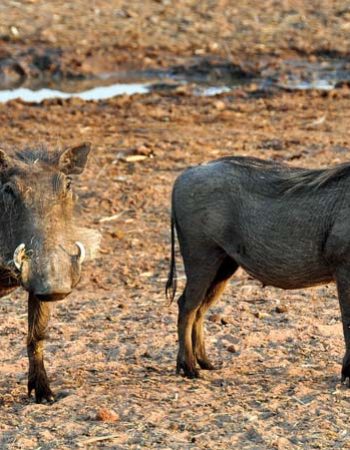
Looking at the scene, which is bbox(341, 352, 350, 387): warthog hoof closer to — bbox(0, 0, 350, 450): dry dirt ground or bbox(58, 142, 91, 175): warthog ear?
bbox(0, 0, 350, 450): dry dirt ground

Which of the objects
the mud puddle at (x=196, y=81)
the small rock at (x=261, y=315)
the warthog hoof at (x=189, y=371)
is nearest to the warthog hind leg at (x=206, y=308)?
the warthog hoof at (x=189, y=371)

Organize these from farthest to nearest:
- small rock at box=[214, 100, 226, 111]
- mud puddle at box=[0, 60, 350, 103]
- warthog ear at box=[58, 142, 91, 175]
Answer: mud puddle at box=[0, 60, 350, 103], small rock at box=[214, 100, 226, 111], warthog ear at box=[58, 142, 91, 175]

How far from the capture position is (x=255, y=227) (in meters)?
5.21

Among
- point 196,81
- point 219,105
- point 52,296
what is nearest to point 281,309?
point 52,296

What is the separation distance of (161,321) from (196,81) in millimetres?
6994

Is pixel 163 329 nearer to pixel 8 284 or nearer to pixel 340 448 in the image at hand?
pixel 8 284

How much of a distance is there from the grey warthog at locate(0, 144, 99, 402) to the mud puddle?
6826 millimetres

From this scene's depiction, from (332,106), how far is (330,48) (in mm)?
3110

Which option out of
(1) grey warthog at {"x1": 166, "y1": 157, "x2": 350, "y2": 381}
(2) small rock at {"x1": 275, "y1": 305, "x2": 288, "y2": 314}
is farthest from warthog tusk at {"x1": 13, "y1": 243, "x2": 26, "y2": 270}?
(2) small rock at {"x1": 275, "y1": 305, "x2": 288, "y2": 314}

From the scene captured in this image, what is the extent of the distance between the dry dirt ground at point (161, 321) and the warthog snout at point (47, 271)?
531 millimetres

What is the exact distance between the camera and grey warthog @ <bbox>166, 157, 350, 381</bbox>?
5.08 metres

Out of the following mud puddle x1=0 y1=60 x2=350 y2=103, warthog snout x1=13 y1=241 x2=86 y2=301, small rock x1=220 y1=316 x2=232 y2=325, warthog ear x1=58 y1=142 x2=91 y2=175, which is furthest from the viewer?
mud puddle x1=0 y1=60 x2=350 y2=103

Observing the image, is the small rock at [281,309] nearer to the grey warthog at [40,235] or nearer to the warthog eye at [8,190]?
the grey warthog at [40,235]

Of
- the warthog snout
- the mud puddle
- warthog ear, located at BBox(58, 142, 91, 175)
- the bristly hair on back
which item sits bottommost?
the mud puddle
